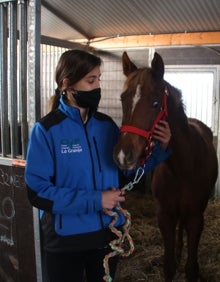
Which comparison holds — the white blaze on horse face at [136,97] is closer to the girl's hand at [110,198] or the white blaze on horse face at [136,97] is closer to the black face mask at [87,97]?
the black face mask at [87,97]

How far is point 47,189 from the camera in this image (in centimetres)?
135

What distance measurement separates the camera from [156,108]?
171cm

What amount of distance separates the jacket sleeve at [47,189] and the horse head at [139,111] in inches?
8.6

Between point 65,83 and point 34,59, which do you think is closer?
point 65,83

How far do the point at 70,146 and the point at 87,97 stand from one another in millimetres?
212

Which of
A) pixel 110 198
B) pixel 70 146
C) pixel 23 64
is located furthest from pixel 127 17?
pixel 110 198

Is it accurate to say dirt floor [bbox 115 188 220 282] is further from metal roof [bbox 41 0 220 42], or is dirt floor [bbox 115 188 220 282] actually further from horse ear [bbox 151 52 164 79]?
metal roof [bbox 41 0 220 42]

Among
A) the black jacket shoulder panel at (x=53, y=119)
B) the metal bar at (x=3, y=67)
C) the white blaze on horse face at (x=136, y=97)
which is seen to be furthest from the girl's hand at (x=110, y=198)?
the metal bar at (x=3, y=67)

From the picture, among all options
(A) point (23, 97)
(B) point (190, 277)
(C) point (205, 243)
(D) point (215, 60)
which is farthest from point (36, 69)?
(D) point (215, 60)

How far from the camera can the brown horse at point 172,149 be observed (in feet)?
5.38

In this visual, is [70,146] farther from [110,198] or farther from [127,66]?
[127,66]

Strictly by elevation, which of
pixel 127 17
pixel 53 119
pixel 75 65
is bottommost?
pixel 53 119

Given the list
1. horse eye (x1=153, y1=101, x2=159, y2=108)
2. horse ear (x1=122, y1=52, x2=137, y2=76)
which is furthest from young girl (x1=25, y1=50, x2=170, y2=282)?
horse ear (x1=122, y1=52, x2=137, y2=76)

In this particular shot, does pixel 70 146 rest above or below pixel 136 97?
below
